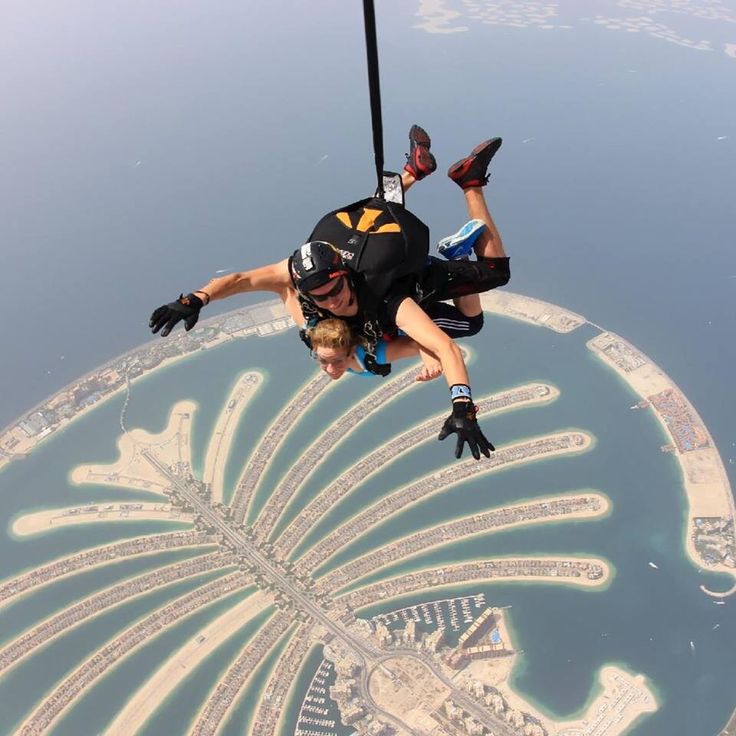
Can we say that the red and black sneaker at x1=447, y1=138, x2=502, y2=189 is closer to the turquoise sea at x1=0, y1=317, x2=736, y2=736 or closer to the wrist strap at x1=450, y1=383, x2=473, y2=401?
the wrist strap at x1=450, y1=383, x2=473, y2=401

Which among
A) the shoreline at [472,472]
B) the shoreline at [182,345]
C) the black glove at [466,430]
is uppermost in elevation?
the black glove at [466,430]

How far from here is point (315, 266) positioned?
5.75m

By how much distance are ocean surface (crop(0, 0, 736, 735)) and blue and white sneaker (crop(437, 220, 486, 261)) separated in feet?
79.3

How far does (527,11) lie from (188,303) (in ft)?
355

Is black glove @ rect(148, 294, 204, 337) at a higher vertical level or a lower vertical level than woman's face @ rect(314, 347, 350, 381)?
higher

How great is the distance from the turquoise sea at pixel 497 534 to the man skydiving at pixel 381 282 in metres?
24.2

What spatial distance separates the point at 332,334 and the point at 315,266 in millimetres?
850

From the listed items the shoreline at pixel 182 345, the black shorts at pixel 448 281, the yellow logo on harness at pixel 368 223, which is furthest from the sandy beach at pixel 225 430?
the yellow logo on harness at pixel 368 223

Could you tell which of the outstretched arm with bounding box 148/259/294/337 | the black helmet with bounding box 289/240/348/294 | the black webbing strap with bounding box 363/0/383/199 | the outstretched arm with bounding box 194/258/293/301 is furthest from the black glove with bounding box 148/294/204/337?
the black webbing strap with bounding box 363/0/383/199

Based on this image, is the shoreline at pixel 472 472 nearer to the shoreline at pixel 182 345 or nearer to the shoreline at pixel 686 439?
the shoreline at pixel 686 439

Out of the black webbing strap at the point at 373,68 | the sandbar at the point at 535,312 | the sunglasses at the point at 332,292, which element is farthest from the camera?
the sandbar at the point at 535,312

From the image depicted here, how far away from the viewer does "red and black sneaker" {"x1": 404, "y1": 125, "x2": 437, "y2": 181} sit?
7.94 metres

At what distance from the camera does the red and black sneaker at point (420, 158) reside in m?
7.94

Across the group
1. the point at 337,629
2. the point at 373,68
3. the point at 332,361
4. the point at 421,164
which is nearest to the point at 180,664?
the point at 337,629
